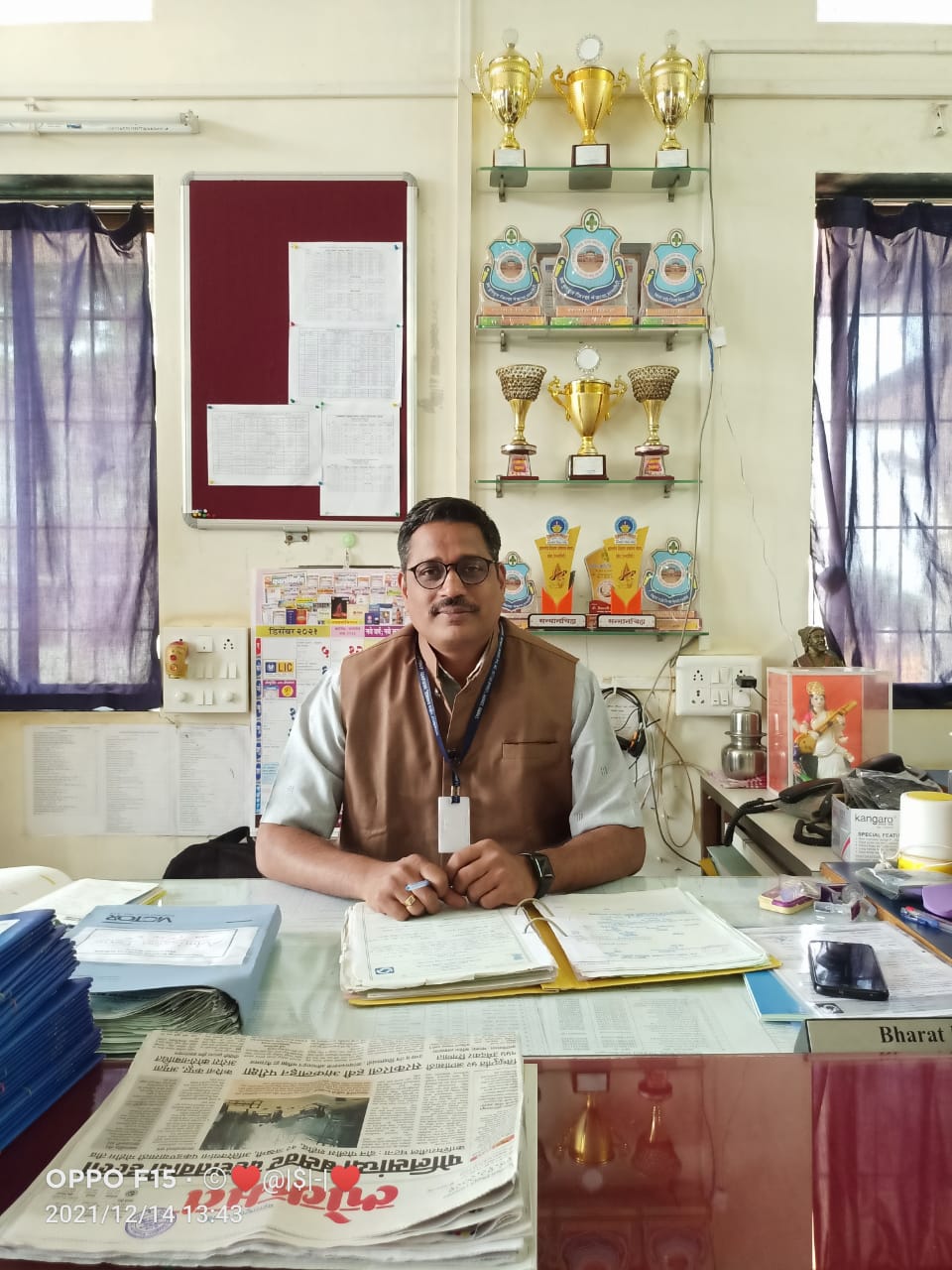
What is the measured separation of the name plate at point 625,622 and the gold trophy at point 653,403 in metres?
0.39

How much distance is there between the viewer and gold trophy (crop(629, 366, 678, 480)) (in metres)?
2.44

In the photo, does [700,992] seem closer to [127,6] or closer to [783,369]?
[783,369]

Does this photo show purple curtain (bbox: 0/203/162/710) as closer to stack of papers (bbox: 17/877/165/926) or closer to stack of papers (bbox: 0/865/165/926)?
stack of papers (bbox: 0/865/165/926)

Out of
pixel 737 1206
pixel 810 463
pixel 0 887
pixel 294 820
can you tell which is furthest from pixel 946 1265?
pixel 810 463

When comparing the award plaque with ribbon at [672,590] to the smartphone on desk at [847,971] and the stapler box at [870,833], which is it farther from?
the smartphone on desk at [847,971]

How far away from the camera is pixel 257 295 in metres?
2.56

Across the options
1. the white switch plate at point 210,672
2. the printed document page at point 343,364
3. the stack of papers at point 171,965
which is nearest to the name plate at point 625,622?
the printed document page at point 343,364

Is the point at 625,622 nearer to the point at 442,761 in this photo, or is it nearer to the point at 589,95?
the point at 442,761

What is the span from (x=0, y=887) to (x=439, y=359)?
1734 millimetres

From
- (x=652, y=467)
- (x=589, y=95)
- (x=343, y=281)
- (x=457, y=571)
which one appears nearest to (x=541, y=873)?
(x=457, y=571)

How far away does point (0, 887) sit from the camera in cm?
167

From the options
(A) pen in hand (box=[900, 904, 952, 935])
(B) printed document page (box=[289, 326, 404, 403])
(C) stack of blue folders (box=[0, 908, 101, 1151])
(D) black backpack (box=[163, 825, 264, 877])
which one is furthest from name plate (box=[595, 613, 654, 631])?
(C) stack of blue folders (box=[0, 908, 101, 1151])

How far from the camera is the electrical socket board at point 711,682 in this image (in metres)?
2.54

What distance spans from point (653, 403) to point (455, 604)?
1130 mm
